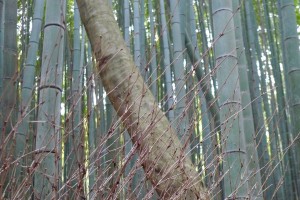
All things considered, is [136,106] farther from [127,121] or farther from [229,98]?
[229,98]

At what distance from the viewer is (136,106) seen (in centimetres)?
177

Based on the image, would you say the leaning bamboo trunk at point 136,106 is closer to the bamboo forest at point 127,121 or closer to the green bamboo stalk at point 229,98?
the bamboo forest at point 127,121

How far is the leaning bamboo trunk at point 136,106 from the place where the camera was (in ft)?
5.11

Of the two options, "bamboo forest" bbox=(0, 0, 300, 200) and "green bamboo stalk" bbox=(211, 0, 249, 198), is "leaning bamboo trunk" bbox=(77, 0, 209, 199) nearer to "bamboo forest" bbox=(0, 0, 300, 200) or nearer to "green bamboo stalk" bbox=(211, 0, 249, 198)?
"bamboo forest" bbox=(0, 0, 300, 200)

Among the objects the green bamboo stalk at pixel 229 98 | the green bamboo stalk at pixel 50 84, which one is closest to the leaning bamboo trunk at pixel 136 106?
the green bamboo stalk at pixel 50 84

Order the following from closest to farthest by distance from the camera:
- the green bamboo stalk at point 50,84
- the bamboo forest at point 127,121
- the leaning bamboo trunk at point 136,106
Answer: the bamboo forest at point 127,121 < the leaning bamboo trunk at point 136,106 < the green bamboo stalk at point 50,84

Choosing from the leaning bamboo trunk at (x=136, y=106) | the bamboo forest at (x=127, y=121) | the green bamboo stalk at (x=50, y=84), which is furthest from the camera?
the green bamboo stalk at (x=50, y=84)

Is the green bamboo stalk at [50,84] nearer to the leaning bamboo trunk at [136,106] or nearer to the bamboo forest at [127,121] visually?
the bamboo forest at [127,121]

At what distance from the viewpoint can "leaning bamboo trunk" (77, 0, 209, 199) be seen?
156 cm

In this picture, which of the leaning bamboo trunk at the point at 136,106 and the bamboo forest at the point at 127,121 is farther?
the leaning bamboo trunk at the point at 136,106

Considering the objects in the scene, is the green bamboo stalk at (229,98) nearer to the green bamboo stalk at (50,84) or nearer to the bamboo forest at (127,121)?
the bamboo forest at (127,121)

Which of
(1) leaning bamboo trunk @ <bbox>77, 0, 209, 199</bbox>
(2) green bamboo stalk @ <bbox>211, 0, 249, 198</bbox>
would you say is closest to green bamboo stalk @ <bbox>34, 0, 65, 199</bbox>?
(1) leaning bamboo trunk @ <bbox>77, 0, 209, 199</bbox>

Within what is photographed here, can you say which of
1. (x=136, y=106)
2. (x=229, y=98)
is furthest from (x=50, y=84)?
(x=229, y=98)

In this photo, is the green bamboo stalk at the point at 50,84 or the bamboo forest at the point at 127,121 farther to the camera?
the green bamboo stalk at the point at 50,84
